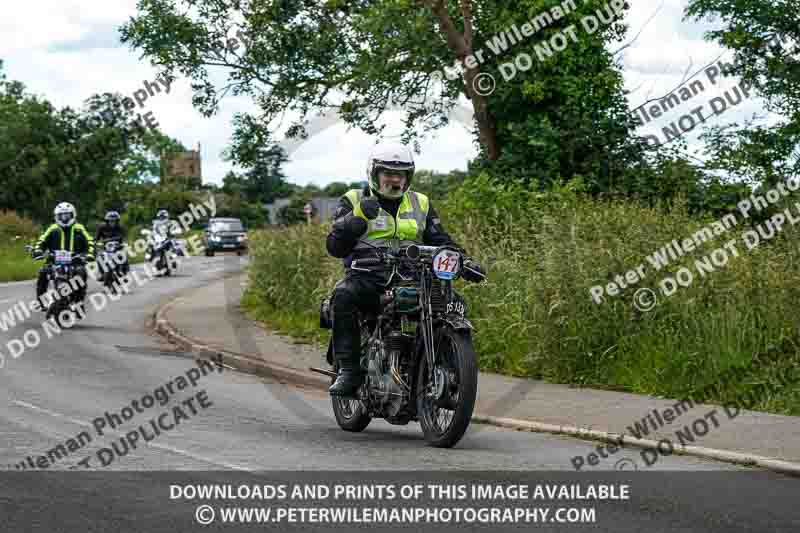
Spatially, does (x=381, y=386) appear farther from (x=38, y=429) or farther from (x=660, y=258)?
(x=660, y=258)

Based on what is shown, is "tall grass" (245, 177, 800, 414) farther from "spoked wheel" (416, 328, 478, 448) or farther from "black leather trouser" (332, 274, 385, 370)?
"black leather trouser" (332, 274, 385, 370)

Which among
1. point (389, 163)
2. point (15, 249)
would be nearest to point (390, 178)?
point (389, 163)

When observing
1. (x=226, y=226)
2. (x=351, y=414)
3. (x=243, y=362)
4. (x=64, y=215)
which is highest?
(x=64, y=215)

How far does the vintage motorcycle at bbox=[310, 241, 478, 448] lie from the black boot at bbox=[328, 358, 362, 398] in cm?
7

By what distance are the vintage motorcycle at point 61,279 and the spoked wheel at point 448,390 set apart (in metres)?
14.0

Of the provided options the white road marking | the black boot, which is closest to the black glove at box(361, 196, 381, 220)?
the black boot

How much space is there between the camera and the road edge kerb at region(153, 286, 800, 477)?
8566 mm

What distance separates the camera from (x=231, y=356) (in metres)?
16.7

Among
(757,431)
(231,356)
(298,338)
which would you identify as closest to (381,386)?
(757,431)

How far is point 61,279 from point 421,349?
46.7 feet

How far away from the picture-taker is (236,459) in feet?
28.5

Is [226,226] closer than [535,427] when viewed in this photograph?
No

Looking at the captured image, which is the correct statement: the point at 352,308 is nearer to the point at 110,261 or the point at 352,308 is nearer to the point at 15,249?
the point at 110,261

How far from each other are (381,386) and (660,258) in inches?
194
